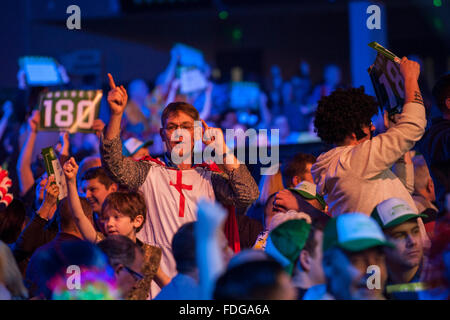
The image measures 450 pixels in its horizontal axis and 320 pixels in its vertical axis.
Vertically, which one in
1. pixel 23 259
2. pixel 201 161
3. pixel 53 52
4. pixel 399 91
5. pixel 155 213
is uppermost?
pixel 53 52

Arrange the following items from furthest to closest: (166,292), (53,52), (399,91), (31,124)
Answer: (53,52), (31,124), (399,91), (166,292)

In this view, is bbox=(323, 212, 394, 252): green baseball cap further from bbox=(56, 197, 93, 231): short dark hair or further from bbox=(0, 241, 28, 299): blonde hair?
bbox=(56, 197, 93, 231): short dark hair

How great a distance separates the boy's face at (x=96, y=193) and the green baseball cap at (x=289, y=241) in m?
1.77

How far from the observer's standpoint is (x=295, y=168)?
451 centimetres

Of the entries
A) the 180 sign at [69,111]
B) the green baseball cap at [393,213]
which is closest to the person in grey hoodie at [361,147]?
the green baseball cap at [393,213]

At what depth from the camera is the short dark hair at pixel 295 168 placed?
4.49m

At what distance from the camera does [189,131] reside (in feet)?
12.6

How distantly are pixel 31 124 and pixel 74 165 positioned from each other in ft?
8.28

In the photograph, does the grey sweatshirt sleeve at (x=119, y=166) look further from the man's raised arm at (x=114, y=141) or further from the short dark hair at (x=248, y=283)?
the short dark hair at (x=248, y=283)

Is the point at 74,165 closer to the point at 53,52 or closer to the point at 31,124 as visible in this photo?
the point at 31,124

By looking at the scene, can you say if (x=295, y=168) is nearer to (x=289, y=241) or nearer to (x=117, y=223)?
(x=117, y=223)

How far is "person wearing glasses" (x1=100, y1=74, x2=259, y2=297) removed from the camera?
144 inches

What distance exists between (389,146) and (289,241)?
2.48 feet

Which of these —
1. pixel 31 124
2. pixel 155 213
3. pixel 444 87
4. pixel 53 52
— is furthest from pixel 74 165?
pixel 53 52
